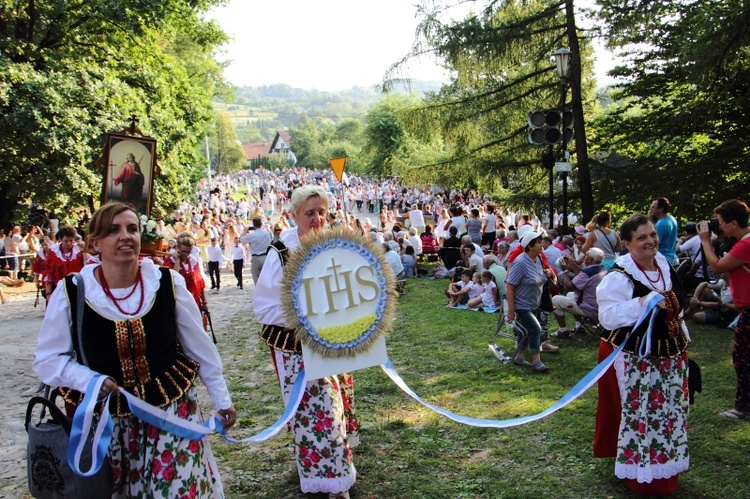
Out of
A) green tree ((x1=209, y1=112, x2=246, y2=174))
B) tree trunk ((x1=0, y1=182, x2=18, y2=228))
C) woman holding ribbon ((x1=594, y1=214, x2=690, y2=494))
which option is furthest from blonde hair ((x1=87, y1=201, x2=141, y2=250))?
green tree ((x1=209, y1=112, x2=246, y2=174))

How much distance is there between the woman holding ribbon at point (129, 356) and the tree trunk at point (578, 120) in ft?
47.2

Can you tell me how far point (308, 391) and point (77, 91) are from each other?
58.7 ft

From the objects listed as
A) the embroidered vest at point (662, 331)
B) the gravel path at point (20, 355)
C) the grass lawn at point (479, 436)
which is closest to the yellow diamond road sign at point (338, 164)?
the gravel path at point (20, 355)

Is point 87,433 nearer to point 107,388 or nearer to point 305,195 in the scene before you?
point 107,388

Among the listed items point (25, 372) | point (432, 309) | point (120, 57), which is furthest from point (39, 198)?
point (432, 309)

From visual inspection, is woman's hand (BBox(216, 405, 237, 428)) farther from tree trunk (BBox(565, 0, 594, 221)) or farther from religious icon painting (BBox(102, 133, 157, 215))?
tree trunk (BBox(565, 0, 594, 221))

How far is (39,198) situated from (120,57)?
19.0 feet

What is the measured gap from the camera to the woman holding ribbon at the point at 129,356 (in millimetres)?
3279

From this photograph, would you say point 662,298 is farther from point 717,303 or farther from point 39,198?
point 39,198

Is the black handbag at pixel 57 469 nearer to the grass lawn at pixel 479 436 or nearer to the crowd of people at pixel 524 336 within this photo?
the crowd of people at pixel 524 336

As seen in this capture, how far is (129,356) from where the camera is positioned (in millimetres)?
3354

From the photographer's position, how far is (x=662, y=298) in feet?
14.6

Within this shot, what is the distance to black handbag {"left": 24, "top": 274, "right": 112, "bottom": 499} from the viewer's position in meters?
2.99

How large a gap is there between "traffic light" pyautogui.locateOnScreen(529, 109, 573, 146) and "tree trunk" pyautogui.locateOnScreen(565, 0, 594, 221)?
2.16 metres
